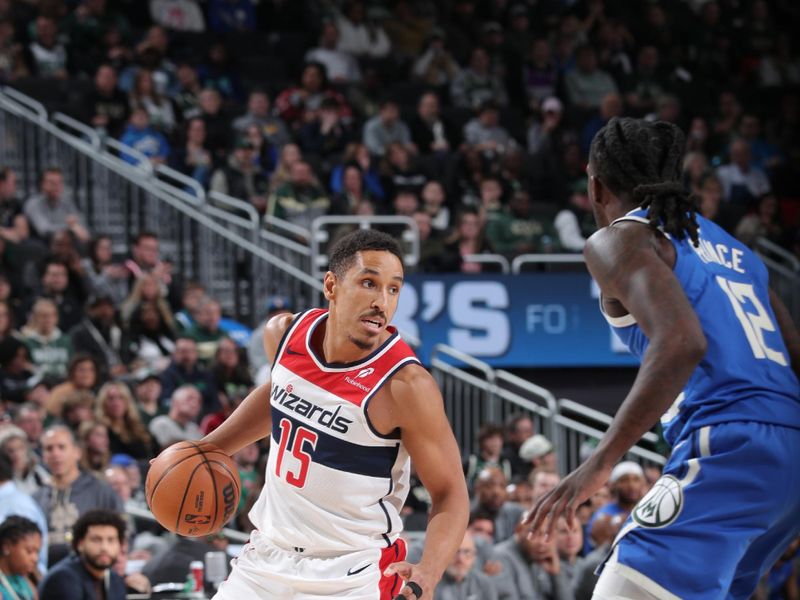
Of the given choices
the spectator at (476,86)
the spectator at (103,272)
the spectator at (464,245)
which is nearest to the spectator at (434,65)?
the spectator at (476,86)

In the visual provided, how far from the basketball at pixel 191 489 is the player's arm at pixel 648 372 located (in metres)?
1.51

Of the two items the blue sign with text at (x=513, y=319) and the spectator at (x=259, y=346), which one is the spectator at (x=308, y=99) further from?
the spectator at (x=259, y=346)

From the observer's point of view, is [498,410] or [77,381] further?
[498,410]

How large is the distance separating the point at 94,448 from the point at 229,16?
26.4 feet

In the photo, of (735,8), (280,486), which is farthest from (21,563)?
(735,8)

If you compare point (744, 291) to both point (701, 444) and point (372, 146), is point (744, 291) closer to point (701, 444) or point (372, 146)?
point (701, 444)

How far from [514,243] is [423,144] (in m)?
1.97

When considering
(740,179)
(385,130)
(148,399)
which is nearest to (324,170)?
(385,130)

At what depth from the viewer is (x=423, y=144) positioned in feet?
49.5

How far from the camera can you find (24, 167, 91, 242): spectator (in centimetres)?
1202

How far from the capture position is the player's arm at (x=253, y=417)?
4551 mm

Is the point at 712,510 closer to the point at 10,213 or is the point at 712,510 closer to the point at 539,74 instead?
the point at 10,213

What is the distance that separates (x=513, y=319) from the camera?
42.5 ft

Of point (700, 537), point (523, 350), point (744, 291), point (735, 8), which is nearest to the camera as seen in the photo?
point (700, 537)
